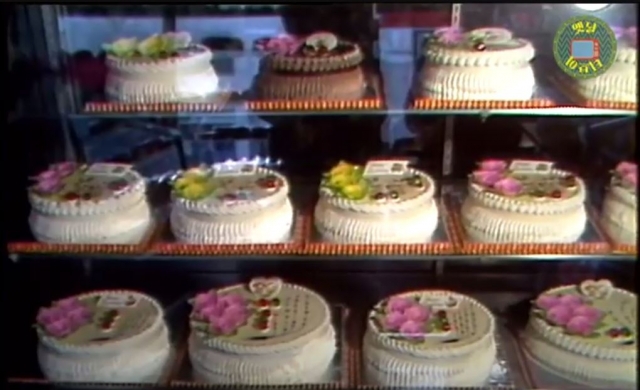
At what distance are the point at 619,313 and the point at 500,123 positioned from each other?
519 millimetres

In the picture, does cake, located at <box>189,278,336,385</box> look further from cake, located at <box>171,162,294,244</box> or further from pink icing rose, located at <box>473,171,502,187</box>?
pink icing rose, located at <box>473,171,502,187</box>

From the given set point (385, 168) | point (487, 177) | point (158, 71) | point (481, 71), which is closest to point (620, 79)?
point (481, 71)

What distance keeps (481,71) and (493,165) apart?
0.30 meters

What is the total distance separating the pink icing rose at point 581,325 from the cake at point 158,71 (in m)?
0.97

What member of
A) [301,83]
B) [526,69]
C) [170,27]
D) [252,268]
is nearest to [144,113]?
[170,27]

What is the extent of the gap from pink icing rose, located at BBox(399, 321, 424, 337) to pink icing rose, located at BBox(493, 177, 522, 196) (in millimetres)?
359

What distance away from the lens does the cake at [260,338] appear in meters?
1.77

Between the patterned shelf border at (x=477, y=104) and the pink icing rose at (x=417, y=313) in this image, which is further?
the pink icing rose at (x=417, y=313)

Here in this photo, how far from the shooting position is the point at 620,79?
1.65 m

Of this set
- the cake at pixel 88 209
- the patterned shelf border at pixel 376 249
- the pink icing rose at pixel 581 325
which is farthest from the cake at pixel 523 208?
the cake at pixel 88 209

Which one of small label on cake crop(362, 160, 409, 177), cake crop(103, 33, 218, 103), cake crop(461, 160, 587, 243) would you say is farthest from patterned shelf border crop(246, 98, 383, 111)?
cake crop(461, 160, 587, 243)

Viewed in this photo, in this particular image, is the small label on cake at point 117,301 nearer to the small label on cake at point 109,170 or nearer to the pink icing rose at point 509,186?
the small label on cake at point 109,170

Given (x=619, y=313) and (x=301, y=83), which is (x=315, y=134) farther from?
(x=619, y=313)

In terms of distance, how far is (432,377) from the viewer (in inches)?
70.1
